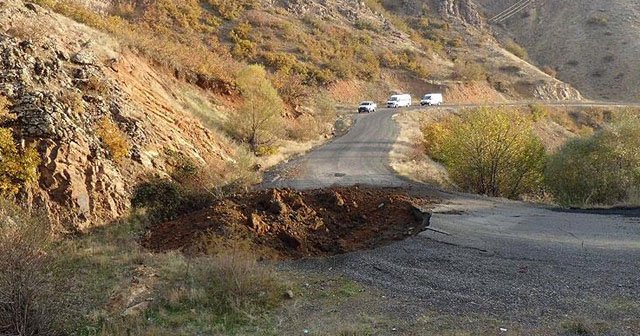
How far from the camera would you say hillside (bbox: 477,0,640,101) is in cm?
6481

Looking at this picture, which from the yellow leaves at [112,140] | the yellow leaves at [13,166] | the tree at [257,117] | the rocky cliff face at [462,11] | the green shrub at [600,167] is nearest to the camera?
the yellow leaves at [13,166]

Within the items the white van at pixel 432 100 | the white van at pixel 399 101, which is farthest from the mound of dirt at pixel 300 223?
the white van at pixel 432 100

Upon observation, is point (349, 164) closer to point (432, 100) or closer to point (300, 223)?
point (300, 223)

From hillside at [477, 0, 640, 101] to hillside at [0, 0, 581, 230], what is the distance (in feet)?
26.9

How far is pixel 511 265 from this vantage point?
10.4 meters

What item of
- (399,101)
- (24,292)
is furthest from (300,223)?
(399,101)

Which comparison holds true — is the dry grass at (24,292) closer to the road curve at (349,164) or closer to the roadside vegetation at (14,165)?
the roadside vegetation at (14,165)

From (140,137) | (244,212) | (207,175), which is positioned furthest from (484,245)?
(140,137)

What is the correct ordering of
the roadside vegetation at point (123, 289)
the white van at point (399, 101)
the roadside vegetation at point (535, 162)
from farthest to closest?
the white van at point (399, 101) < the roadside vegetation at point (535, 162) < the roadside vegetation at point (123, 289)

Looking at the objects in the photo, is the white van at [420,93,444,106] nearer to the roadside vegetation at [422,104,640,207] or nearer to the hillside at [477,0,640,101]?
the roadside vegetation at [422,104,640,207]

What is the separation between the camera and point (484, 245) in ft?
38.6

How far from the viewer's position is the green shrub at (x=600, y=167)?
67.1ft

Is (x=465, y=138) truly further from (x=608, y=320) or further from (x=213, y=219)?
(x=608, y=320)

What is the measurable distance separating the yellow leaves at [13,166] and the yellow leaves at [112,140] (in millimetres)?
2717
